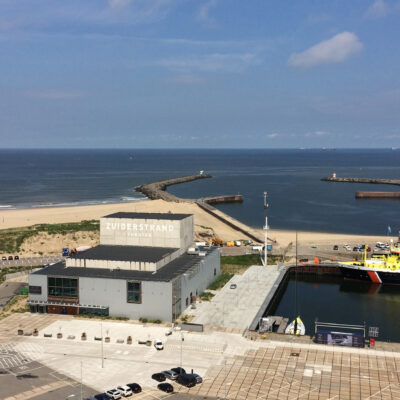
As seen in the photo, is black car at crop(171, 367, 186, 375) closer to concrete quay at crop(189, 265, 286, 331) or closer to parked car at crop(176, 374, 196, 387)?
parked car at crop(176, 374, 196, 387)

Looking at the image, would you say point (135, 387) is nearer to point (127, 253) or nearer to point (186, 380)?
point (186, 380)

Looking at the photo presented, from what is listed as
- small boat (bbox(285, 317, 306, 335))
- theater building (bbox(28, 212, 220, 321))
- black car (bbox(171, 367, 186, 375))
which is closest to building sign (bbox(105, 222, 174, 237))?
theater building (bbox(28, 212, 220, 321))

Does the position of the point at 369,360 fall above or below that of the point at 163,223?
below

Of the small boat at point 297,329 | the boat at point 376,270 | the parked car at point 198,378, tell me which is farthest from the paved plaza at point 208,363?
the boat at point 376,270

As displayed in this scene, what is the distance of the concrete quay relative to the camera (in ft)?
208

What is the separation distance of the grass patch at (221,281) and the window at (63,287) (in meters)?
21.9

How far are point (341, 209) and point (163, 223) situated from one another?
122m

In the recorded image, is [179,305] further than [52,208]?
No

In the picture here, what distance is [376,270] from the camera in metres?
89.0

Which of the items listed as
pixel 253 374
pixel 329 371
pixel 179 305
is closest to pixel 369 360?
pixel 329 371

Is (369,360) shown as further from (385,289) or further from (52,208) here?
(52,208)

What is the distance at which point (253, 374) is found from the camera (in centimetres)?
4731

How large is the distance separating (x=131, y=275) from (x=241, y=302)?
16.5 m

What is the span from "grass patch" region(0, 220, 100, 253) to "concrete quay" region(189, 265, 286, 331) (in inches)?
1681
